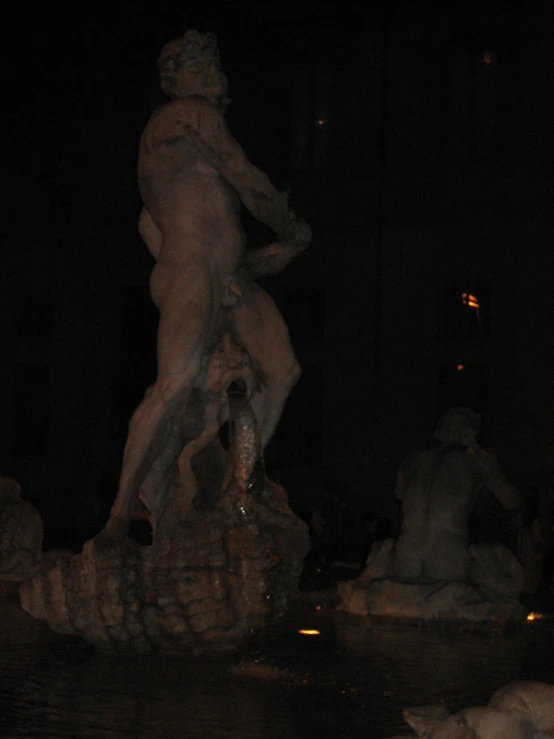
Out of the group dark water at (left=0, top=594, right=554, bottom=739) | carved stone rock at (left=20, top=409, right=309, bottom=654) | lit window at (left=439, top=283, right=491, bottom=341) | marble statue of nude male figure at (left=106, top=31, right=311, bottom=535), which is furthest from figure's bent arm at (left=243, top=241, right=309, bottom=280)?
lit window at (left=439, top=283, right=491, bottom=341)

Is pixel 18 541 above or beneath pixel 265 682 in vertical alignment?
beneath

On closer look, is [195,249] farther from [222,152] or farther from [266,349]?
[266,349]

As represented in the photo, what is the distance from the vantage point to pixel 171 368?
19.4ft

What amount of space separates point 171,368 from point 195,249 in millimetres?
558

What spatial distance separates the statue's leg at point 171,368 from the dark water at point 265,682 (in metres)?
0.80

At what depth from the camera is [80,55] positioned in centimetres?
2853

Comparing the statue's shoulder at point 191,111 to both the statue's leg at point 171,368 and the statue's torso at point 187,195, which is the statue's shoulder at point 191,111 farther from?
the statue's leg at point 171,368

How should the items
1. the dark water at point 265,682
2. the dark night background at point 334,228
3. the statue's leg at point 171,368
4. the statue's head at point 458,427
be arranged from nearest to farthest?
the dark water at point 265,682, the statue's leg at point 171,368, the statue's head at point 458,427, the dark night background at point 334,228

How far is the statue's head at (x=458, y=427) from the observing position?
7.99 meters

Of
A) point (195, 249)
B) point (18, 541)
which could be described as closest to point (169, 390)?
point (195, 249)

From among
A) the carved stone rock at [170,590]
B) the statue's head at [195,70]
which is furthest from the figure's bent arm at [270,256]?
the carved stone rock at [170,590]

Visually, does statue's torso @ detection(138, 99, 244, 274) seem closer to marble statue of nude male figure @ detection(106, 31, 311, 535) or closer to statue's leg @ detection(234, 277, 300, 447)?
marble statue of nude male figure @ detection(106, 31, 311, 535)

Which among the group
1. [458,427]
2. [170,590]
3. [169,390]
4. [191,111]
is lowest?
[170,590]

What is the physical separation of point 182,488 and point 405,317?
1806 cm
